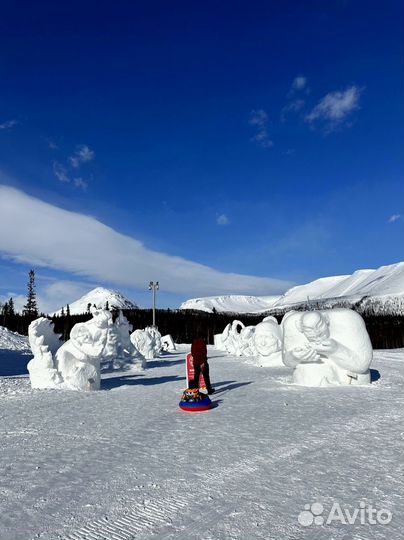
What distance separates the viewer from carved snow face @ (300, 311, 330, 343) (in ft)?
34.0

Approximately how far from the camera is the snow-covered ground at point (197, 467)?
3.36 m

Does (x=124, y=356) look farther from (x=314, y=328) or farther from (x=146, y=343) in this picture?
(x=314, y=328)

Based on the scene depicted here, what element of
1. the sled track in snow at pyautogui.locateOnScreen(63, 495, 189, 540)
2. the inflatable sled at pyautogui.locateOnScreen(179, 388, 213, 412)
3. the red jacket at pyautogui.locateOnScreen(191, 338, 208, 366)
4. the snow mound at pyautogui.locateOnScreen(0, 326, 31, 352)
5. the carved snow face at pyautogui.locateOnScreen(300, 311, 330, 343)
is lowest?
the sled track in snow at pyautogui.locateOnScreen(63, 495, 189, 540)

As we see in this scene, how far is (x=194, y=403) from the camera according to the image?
26.4 feet

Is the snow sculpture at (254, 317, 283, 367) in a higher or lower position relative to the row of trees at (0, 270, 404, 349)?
lower

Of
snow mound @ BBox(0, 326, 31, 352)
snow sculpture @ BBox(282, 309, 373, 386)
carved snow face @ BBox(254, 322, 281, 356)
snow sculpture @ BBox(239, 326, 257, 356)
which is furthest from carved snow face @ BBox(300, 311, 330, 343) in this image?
snow mound @ BBox(0, 326, 31, 352)

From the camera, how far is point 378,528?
330cm

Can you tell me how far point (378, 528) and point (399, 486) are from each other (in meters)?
0.99

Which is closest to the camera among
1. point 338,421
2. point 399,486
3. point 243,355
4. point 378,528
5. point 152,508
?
point 378,528

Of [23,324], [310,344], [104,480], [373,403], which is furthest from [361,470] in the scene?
[23,324]

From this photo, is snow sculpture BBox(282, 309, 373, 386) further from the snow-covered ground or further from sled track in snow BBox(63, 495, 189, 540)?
sled track in snow BBox(63, 495, 189, 540)

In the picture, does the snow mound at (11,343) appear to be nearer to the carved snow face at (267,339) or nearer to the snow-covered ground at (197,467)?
the carved snow face at (267,339)

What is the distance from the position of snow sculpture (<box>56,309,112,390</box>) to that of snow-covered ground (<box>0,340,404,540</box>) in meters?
1.92

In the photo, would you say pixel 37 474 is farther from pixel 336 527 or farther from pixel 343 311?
pixel 343 311
